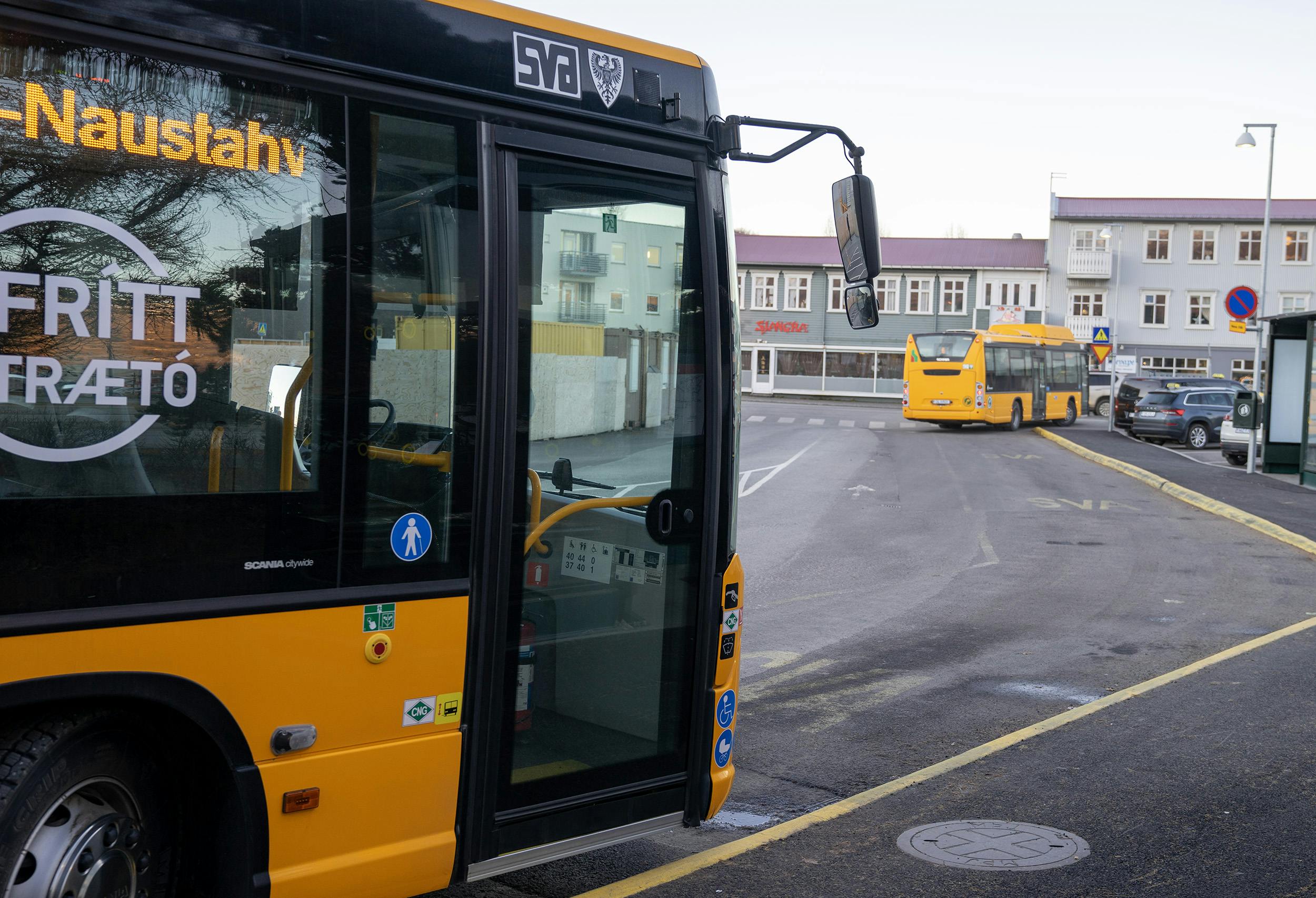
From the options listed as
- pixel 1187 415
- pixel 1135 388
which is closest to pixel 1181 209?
pixel 1135 388

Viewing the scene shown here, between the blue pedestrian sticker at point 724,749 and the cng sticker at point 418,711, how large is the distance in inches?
52.5

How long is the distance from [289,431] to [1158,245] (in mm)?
68082

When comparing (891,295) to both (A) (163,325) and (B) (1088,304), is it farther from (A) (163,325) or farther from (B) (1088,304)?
(A) (163,325)

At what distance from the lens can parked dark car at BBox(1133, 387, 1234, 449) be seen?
110ft

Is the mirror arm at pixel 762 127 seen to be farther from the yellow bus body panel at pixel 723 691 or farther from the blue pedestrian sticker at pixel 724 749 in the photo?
the blue pedestrian sticker at pixel 724 749

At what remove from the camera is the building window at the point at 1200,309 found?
2510 inches

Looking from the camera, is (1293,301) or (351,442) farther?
(1293,301)

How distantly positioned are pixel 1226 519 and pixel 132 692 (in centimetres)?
1773

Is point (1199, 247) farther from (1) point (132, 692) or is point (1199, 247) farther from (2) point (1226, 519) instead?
(1) point (132, 692)

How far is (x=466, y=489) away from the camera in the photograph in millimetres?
3721

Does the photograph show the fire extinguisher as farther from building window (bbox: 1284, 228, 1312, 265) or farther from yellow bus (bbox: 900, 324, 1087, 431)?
building window (bbox: 1284, 228, 1312, 265)

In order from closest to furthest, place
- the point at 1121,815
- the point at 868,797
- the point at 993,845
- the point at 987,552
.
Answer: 1. the point at 993,845
2. the point at 1121,815
3. the point at 868,797
4. the point at 987,552

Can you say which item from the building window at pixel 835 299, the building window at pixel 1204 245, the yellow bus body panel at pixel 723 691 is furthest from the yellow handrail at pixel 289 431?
the building window at pixel 1204 245

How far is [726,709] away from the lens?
184 inches
